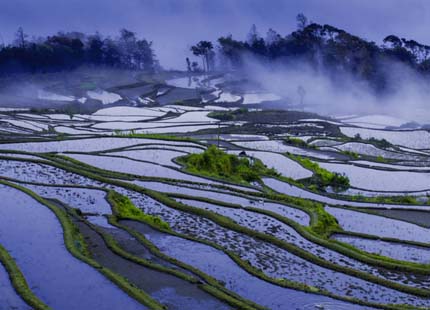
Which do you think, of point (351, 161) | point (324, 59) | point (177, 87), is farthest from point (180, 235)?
point (324, 59)

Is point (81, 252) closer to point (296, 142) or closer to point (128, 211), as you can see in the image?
point (128, 211)

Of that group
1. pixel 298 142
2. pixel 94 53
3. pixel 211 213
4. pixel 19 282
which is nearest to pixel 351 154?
pixel 298 142

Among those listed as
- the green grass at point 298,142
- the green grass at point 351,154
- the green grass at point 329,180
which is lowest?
the green grass at point 329,180

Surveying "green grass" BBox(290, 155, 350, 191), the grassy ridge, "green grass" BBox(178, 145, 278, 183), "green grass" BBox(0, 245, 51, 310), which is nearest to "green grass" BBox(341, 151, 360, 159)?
"green grass" BBox(290, 155, 350, 191)

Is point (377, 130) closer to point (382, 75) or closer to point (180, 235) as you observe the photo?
point (180, 235)

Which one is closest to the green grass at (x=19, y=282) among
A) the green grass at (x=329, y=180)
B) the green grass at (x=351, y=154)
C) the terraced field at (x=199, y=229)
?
the terraced field at (x=199, y=229)

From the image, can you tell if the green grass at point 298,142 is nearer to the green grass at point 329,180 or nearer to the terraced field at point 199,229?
the terraced field at point 199,229
